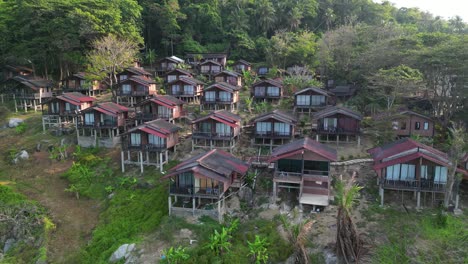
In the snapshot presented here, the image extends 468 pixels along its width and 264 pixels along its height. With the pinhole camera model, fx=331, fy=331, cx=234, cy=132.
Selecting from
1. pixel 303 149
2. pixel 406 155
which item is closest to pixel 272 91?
pixel 303 149

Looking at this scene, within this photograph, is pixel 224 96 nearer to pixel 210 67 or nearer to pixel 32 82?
pixel 210 67

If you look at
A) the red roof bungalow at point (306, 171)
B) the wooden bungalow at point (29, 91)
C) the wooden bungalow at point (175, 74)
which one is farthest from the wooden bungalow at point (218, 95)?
the wooden bungalow at point (29, 91)

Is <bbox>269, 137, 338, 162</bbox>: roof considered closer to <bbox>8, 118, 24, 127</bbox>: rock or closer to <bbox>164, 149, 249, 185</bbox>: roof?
<bbox>164, 149, 249, 185</bbox>: roof

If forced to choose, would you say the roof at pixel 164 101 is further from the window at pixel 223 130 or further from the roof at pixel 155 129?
the window at pixel 223 130

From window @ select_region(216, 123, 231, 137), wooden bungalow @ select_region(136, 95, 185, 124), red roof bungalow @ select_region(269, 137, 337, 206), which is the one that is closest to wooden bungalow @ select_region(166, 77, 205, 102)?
wooden bungalow @ select_region(136, 95, 185, 124)

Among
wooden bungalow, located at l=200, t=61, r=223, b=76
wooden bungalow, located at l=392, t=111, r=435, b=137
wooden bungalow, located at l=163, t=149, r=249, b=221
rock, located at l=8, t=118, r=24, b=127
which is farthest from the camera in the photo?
wooden bungalow, located at l=200, t=61, r=223, b=76

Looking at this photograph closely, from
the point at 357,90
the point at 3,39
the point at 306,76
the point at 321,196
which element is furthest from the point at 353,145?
the point at 3,39
